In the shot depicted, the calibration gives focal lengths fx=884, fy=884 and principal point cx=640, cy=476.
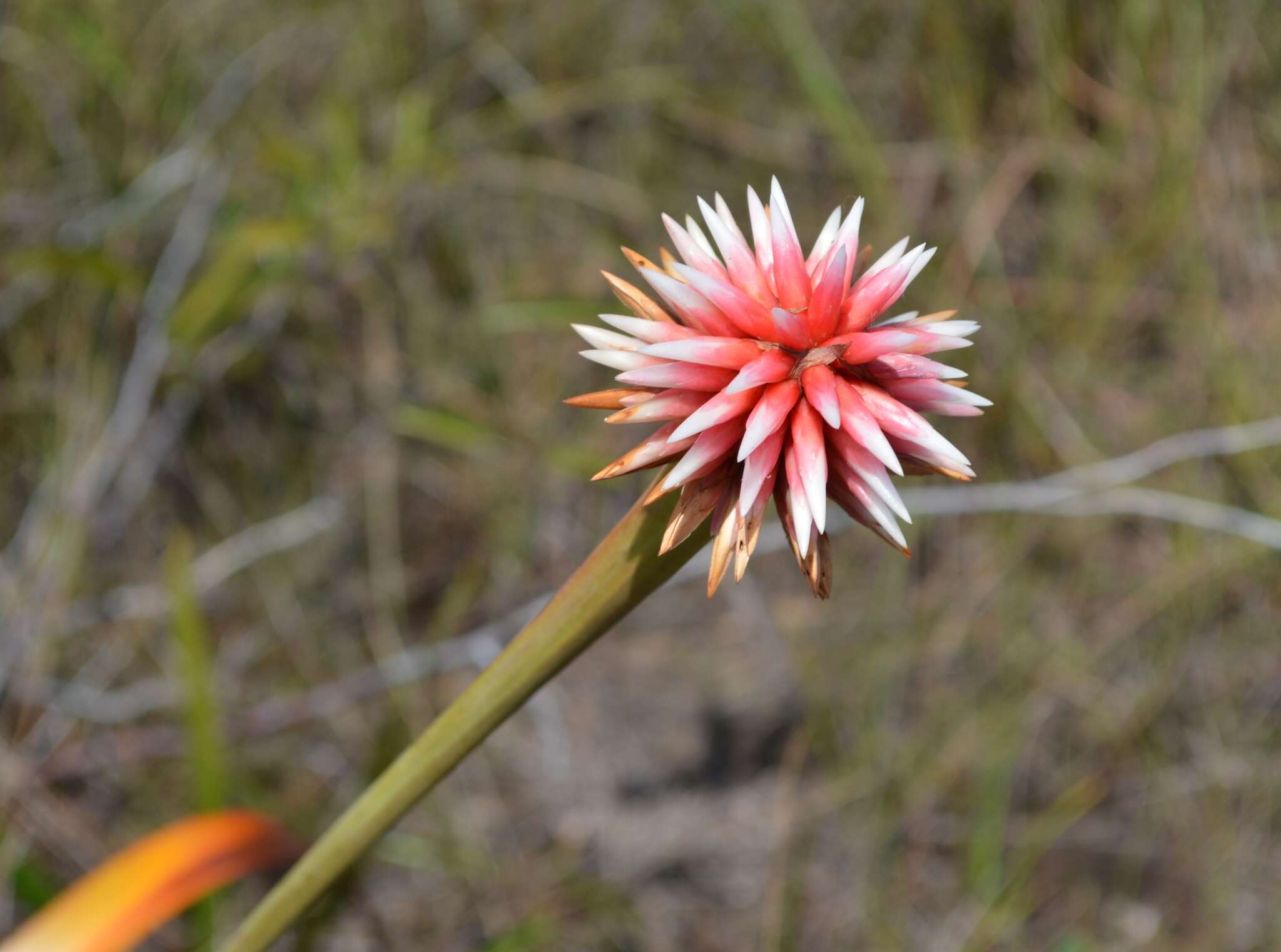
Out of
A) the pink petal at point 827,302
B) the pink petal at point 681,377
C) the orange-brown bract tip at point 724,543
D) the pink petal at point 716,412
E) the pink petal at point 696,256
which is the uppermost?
the pink petal at point 696,256

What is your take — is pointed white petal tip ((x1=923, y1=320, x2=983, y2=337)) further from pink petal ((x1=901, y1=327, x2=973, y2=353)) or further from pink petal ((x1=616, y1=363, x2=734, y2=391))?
pink petal ((x1=616, y1=363, x2=734, y2=391))

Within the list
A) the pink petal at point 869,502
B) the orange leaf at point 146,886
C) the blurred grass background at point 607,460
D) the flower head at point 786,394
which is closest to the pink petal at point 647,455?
the flower head at point 786,394

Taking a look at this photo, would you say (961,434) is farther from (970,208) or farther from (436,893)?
(436,893)

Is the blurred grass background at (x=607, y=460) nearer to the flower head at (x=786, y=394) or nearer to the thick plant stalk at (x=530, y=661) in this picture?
the thick plant stalk at (x=530, y=661)

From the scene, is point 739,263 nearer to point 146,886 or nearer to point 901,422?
point 901,422

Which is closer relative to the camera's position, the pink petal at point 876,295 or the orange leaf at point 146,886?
the pink petal at point 876,295

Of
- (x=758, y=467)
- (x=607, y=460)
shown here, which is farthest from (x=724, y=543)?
(x=607, y=460)

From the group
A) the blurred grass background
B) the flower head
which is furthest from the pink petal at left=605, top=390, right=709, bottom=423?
the blurred grass background
